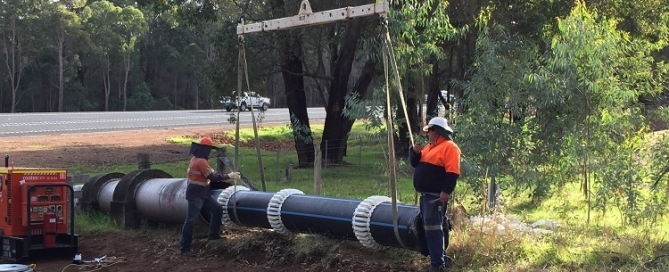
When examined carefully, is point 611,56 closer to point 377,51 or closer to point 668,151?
point 668,151

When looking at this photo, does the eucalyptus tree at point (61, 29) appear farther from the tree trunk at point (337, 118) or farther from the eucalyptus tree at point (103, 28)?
the tree trunk at point (337, 118)

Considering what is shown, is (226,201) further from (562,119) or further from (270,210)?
(562,119)

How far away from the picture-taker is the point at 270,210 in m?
10.4

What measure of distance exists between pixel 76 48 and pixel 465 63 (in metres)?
57.6

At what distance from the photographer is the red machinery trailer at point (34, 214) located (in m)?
11.0

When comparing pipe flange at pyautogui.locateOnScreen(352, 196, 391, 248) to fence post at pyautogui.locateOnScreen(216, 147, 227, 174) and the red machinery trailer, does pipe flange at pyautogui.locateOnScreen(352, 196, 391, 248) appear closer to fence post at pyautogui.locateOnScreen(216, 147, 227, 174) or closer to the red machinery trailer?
fence post at pyautogui.locateOnScreen(216, 147, 227, 174)

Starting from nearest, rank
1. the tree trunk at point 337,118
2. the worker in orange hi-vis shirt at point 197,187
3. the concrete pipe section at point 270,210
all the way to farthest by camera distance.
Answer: the concrete pipe section at point 270,210 → the worker in orange hi-vis shirt at point 197,187 → the tree trunk at point 337,118

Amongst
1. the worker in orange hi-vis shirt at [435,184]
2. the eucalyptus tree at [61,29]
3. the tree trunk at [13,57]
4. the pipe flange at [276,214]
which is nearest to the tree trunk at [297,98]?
the pipe flange at [276,214]

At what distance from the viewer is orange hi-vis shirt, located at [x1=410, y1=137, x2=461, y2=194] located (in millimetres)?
7973

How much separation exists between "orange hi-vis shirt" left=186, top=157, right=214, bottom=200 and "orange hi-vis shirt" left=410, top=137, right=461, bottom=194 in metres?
3.75

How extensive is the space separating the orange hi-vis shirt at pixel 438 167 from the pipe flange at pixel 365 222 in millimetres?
1142

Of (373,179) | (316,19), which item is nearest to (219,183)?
(316,19)

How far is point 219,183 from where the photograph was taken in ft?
39.5

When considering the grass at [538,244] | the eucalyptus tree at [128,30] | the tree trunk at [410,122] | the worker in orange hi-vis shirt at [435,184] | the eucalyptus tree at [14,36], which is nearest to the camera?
the worker in orange hi-vis shirt at [435,184]
